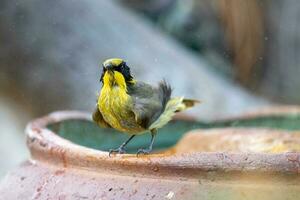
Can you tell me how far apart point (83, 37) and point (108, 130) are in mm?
1516

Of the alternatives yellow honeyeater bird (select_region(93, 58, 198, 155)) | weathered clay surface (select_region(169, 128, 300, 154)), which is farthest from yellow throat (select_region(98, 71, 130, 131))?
weathered clay surface (select_region(169, 128, 300, 154))

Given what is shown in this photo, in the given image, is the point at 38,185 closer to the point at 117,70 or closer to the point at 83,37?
the point at 117,70

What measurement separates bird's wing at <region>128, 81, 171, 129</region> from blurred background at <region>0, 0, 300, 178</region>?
46 centimetres

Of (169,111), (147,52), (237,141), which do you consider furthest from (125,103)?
(147,52)

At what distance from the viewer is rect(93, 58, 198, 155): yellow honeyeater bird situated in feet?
3.66

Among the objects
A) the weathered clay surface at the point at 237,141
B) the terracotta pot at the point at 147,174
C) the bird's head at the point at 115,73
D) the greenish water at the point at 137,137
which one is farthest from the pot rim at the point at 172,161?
the weathered clay surface at the point at 237,141

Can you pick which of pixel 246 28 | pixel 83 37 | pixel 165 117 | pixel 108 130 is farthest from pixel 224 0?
pixel 165 117

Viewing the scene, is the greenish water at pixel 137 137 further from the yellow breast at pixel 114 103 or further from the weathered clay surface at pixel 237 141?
the yellow breast at pixel 114 103

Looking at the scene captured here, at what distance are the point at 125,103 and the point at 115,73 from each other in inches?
1.8

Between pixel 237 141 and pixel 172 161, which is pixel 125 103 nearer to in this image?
pixel 172 161

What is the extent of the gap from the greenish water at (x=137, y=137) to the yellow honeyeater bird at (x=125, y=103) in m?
0.25

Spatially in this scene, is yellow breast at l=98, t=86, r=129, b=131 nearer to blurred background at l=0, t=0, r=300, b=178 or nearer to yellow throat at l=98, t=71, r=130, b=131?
yellow throat at l=98, t=71, r=130, b=131

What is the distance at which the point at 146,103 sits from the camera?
1.15 m

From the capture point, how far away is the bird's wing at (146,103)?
1130mm
